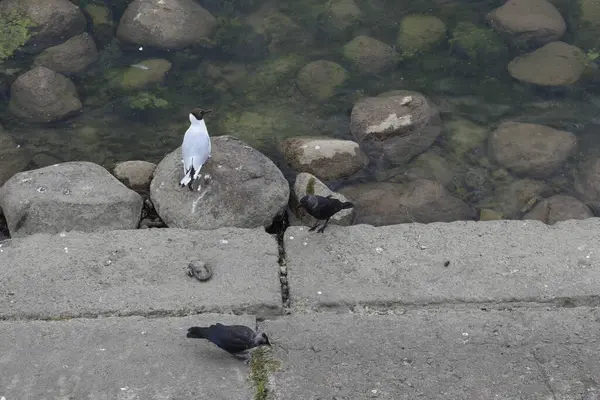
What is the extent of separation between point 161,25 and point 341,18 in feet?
6.37

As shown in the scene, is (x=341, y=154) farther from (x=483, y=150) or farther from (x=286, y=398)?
(x=286, y=398)

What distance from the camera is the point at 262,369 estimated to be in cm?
337

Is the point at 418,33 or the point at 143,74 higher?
the point at 143,74

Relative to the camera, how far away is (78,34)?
735 centimetres

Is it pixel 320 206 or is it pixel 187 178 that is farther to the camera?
pixel 187 178

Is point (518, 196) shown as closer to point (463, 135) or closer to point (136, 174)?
point (463, 135)

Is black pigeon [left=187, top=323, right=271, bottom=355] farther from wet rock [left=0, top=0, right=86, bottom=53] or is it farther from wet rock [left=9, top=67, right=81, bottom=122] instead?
wet rock [left=0, top=0, right=86, bottom=53]

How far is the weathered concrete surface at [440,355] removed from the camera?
10.7 feet

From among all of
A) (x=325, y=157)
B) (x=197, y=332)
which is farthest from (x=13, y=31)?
(x=197, y=332)

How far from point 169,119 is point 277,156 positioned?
1.18m

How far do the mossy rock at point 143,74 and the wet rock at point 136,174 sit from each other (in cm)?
162

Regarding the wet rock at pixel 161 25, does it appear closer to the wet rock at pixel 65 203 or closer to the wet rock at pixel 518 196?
the wet rock at pixel 65 203

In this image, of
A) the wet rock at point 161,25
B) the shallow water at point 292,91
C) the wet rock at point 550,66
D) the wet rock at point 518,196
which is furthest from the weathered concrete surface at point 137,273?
the wet rock at point 550,66

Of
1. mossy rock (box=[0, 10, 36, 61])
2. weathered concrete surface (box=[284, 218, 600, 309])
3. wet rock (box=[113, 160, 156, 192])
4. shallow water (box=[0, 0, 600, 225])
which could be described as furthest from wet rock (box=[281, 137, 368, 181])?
mossy rock (box=[0, 10, 36, 61])
